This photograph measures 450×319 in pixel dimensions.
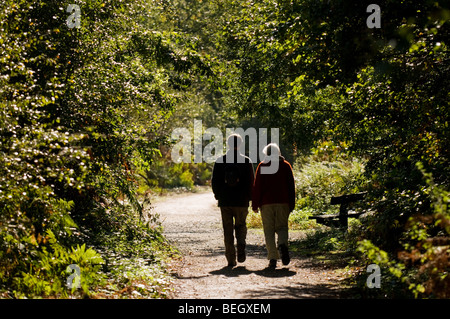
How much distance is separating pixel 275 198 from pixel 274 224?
0.49m

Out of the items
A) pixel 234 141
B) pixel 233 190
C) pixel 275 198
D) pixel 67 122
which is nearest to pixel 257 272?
pixel 275 198

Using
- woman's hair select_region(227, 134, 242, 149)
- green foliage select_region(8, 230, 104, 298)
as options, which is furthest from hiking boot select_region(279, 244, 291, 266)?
green foliage select_region(8, 230, 104, 298)

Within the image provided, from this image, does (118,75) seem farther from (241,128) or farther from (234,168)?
(241,128)

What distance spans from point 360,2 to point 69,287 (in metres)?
5.20

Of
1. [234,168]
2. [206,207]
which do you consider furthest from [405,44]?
[206,207]

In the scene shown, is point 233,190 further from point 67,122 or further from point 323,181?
point 323,181

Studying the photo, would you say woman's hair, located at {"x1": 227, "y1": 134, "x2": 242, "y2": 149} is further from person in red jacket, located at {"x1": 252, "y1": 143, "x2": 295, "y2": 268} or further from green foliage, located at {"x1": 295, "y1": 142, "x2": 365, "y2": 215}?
green foliage, located at {"x1": 295, "y1": 142, "x2": 365, "y2": 215}

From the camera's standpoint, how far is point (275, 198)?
10.1 m

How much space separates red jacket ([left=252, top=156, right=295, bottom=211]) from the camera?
10055mm

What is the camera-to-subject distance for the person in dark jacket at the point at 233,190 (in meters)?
10.3

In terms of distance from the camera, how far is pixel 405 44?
6551mm

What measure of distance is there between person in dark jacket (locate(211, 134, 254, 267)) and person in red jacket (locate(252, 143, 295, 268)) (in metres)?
0.36

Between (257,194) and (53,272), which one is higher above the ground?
(257,194)

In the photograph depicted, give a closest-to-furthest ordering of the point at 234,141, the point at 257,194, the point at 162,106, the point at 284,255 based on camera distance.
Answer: the point at 284,255 → the point at 257,194 → the point at 234,141 → the point at 162,106
